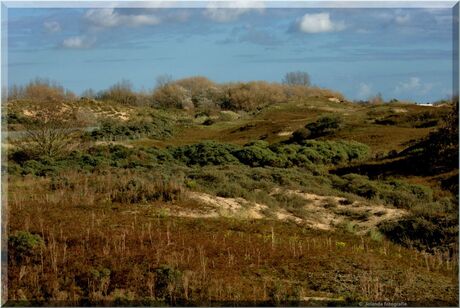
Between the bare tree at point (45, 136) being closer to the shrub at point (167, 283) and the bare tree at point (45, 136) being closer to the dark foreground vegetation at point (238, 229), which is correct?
the dark foreground vegetation at point (238, 229)

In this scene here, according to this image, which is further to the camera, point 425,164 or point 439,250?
point 425,164

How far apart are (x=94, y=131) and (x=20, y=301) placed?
37.1 meters

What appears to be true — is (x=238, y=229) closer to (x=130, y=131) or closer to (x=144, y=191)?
(x=144, y=191)

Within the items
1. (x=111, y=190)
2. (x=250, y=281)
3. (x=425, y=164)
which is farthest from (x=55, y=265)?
(x=425, y=164)

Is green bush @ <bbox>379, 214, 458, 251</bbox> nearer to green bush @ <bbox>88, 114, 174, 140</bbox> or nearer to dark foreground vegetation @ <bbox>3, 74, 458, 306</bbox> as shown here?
dark foreground vegetation @ <bbox>3, 74, 458, 306</bbox>

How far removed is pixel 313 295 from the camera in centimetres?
862

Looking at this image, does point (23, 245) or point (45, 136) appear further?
point (45, 136)

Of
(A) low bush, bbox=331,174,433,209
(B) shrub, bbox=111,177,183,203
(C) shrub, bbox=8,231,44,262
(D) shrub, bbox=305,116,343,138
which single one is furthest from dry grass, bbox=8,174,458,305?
(D) shrub, bbox=305,116,343,138

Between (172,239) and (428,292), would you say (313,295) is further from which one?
(172,239)

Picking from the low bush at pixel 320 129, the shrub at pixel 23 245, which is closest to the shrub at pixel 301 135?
the low bush at pixel 320 129

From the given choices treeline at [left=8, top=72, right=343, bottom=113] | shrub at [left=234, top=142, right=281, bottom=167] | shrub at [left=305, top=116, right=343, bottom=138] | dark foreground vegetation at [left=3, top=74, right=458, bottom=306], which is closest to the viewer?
dark foreground vegetation at [left=3, top=74, right=458, bottom=306]

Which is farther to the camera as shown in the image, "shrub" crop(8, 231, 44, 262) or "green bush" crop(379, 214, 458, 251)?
"green bush" crop(379, 214, 458, 251)

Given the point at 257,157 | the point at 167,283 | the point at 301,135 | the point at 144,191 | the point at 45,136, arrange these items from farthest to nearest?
1. the point at 301,135
2. the point at 45,136
3. the point at 257,157
4. the point at 144,191
5. the point at 167,283

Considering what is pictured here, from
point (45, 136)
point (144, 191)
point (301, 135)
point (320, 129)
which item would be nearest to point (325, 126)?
point (320, 129)
